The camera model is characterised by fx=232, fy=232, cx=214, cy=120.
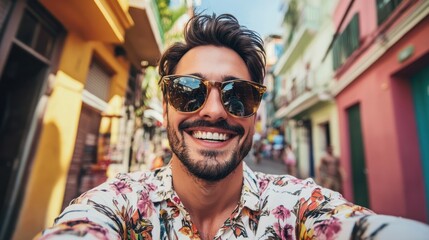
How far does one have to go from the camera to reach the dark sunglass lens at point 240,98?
1540 mm

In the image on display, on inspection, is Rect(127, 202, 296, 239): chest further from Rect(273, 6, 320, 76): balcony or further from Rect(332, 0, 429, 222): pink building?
Rect(273, 6, 320, 76): balcony

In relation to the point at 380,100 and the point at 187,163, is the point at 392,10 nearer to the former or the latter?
the point at 380,100

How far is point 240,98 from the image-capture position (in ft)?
5.16

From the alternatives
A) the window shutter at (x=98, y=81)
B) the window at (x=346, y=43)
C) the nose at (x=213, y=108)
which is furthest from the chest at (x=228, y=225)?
the window at (x=346, y=43)

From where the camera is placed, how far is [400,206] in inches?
197

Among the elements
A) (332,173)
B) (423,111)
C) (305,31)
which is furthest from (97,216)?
(305,31)

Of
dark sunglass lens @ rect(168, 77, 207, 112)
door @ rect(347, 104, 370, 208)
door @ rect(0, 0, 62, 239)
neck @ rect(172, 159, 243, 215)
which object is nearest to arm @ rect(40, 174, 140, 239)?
neck @ rect(172, 159, 243, 215)

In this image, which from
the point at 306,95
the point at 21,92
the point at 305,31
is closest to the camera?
the point at 21,92

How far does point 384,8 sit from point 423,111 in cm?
265

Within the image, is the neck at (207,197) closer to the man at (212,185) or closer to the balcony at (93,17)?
the man at (212,185)

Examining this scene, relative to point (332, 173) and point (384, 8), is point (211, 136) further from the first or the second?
point (332, 173)

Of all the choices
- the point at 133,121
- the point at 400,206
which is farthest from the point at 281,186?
the point at 133,121

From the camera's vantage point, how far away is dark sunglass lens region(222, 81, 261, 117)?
60.6 inches

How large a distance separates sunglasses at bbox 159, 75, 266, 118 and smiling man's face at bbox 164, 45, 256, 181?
0.03 meters
